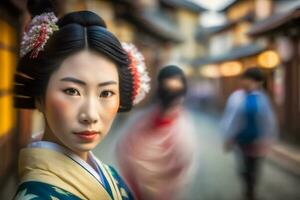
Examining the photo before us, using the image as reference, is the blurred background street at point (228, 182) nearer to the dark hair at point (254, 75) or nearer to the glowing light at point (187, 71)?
the glowing light at point (187, 71)

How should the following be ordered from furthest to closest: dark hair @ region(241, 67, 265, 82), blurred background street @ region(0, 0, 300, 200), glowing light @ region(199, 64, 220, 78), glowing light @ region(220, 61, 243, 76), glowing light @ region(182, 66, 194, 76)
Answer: glowing light @ region(199, 64, 220, 78) → glowing light @ region(220, 61, 243, 76) → dark hair @ region(241, 67, 265, 82) → blurred background street @ region(0, 0, 300, 200) → glowing light @ region(182, 66, 194, 76)

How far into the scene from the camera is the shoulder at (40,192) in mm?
991

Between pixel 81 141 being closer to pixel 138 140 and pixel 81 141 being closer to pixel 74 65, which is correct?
pixel 74 65

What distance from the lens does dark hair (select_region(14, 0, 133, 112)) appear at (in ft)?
3.32

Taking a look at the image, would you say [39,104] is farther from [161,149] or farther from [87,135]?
[161,149]

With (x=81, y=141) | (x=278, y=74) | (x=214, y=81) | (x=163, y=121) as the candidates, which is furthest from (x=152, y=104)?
(x=214, y=81)

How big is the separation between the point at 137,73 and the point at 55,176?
1.35ft

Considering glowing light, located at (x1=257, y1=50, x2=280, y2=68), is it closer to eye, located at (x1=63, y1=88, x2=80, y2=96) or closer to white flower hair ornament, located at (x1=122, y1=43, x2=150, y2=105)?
white flower hair ornament, located at (x1=122, y1=43, x2=150, y2=105)

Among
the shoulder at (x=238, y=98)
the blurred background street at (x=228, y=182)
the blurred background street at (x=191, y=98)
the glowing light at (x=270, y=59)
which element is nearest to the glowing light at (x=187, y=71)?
the blurred background street at (x=191, y=98)

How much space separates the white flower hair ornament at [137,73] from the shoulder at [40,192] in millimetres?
378

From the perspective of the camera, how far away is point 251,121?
3.52m

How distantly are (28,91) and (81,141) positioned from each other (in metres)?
0.21

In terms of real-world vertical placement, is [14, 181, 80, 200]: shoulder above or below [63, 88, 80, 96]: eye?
below

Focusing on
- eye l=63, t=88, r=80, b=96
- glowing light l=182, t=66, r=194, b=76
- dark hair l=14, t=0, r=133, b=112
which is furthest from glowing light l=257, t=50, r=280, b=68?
eye l=63, t=88, r=80, b=96
